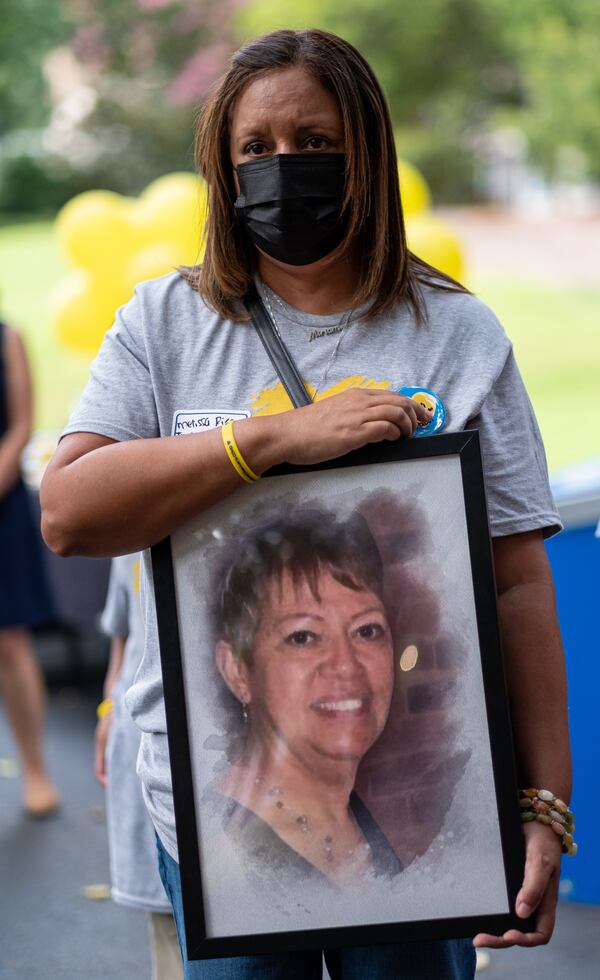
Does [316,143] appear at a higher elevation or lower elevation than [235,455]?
higher

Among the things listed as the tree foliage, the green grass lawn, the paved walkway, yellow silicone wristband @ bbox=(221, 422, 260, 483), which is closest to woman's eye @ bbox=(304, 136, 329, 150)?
yellow silicone wristband @ bbox=(221, 422, 260, 483)

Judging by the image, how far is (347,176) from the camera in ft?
5.25

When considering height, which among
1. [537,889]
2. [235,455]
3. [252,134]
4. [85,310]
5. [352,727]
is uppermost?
[85,310]

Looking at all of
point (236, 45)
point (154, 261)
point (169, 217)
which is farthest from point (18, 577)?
point (236, 45)

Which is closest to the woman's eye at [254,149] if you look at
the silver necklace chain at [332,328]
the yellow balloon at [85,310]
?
the silver necklace chain at [332,328]

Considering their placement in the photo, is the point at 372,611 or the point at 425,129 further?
the point at 425,129

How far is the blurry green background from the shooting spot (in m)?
11.9

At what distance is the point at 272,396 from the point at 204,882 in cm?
61

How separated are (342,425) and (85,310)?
4.71 metres

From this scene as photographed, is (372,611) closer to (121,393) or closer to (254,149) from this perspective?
(121,393)

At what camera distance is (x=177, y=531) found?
1.50 meters

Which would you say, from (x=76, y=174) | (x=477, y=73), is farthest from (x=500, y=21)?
(x=76, y=174)

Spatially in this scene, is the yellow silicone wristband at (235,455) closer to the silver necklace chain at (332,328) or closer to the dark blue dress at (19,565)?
the silver necklace chain at (332,328)

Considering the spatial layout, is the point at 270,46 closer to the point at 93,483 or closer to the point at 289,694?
the point at 93,483
